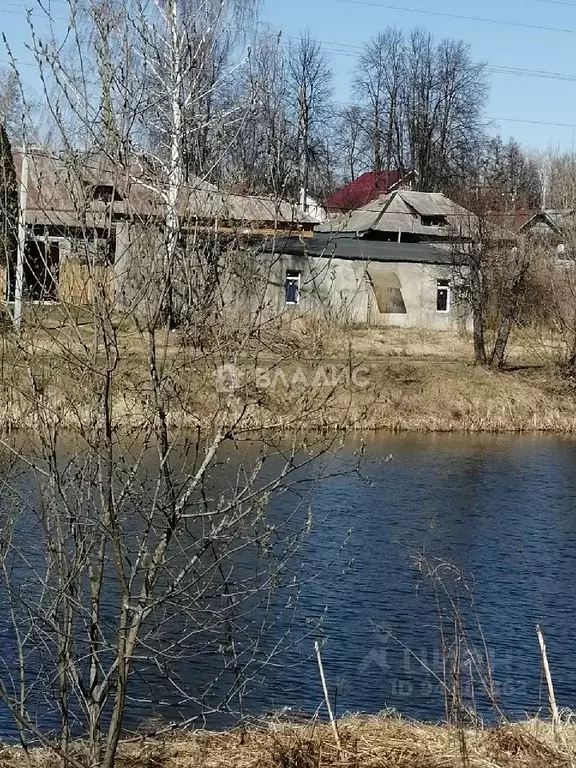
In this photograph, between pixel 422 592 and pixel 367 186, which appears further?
pixel 367 186

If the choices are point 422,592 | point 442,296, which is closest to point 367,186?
point 442,296

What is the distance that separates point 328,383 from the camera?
845 inches

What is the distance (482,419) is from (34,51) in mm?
21631

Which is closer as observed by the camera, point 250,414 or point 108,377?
point 108,377

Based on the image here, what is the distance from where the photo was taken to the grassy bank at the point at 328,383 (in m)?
5.87

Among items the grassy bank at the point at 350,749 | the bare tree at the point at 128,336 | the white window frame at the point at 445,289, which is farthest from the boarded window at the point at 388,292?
the bare tree at the point at 128,336

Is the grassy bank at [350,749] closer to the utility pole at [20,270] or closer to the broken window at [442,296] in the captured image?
the utility pole at [20,270]

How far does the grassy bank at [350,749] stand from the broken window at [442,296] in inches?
1138

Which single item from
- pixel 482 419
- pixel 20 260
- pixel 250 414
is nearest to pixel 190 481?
pixel 250 414

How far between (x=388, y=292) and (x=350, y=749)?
2873 centimetres

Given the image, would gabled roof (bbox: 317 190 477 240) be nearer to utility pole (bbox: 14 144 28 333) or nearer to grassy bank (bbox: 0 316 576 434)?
grassy bank (bbox: 0 316 576 434)

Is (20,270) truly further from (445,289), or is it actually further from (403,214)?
(403,214)

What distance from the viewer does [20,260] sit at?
5.86 metres

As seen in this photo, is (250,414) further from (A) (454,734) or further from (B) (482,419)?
(B) (482,419)
